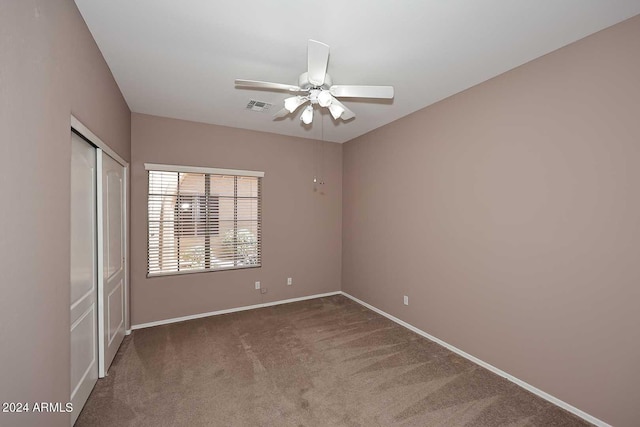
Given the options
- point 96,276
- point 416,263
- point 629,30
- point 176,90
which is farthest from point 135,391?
point 629,30

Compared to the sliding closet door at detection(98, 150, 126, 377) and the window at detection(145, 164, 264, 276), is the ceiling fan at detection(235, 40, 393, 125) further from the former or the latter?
the window at detection(145, 164, 264, 276)

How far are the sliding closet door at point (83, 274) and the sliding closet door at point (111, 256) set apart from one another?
2.2 inches

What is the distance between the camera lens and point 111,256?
2.80 metres

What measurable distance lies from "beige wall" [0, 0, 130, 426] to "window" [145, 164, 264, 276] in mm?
2015

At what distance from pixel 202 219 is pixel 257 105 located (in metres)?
1.82

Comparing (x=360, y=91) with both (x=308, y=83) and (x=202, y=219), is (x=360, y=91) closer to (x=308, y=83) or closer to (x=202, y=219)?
(x=308, y=83)

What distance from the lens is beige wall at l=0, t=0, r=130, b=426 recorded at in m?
1.12

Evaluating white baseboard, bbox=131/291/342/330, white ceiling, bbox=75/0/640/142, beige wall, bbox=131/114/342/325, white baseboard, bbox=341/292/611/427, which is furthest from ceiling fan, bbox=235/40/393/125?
white baseboard, bbox=131/291/342/330

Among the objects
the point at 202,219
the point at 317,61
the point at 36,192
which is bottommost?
the point at 202,219

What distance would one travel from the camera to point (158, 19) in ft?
6.36

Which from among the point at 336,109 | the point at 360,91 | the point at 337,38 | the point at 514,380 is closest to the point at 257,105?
the point at 336,109

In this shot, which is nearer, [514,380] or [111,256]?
[514,380]

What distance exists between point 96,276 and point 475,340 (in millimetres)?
3677

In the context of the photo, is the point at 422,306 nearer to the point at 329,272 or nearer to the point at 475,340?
the point at 475,340
